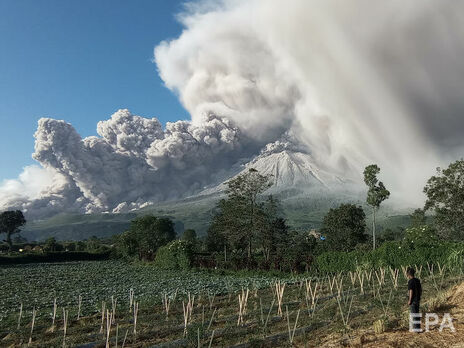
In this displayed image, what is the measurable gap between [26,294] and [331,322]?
88.3 feet

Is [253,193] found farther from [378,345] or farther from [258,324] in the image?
[378,345]

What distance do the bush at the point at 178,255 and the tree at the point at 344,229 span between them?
26099mm

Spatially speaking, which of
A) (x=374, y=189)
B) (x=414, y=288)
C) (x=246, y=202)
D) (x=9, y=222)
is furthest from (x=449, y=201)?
(x=9, y=222)

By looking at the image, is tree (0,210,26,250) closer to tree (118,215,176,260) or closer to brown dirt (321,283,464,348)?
tree (118,215,176,260)

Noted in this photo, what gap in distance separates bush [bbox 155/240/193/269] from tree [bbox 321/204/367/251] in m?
26.1

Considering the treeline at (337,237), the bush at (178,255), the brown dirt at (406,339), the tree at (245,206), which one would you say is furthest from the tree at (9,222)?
the brown dirt at (406,339)

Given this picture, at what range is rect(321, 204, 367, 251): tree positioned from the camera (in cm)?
6273

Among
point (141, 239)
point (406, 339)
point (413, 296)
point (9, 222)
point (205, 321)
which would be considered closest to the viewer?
point (406, 339)

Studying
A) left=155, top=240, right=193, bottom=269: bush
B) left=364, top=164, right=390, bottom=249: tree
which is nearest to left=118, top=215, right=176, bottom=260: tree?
left=155, top=240, right=193, bottom=269: bush

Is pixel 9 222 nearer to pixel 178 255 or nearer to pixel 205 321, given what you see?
pixel 178 255

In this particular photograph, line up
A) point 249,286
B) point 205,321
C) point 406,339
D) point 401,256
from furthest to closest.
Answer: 1. point 401,256
2. point 249,286
3. point 205,321
4. point 406,339

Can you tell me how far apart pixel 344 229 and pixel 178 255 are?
2901cm

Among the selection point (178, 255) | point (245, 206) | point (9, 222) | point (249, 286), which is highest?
point (9, 222)

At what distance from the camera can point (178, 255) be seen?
5381cm
